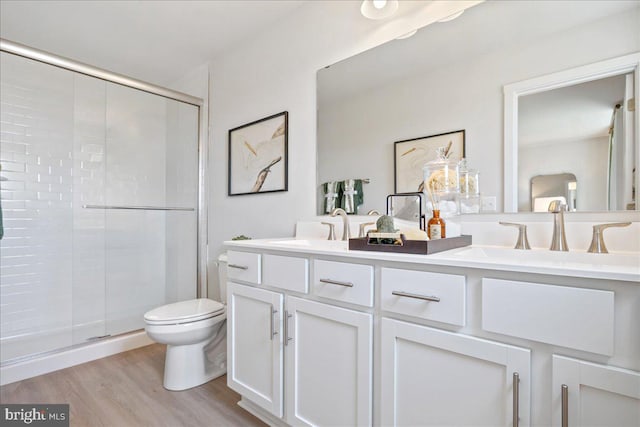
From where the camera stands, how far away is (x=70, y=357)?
7.07 ft

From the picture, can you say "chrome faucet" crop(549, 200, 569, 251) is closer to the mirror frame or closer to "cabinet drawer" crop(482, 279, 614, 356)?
the mirror frame

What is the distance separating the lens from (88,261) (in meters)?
2.67

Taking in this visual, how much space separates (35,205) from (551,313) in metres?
3.37

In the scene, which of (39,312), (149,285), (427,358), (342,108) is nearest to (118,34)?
(342,108)

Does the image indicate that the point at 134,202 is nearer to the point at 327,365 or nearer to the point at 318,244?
the point at 318,244

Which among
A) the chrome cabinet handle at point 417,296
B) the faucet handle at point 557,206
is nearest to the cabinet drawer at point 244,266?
the chrome cabinet handle at point 417,296

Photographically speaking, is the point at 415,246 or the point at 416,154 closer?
the point at 415,246

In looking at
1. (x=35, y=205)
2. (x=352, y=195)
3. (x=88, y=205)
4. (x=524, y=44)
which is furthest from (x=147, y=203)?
(x=524, y=44)

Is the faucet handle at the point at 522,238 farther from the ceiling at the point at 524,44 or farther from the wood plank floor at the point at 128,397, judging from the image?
the wood plank floor at the point at 128,397

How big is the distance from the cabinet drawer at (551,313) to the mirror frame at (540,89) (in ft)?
1.95

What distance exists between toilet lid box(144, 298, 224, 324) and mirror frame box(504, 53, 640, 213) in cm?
165

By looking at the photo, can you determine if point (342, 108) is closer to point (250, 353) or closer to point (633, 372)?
point (250, 353)

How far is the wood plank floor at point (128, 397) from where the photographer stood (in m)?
1.56

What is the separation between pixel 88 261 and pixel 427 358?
2.83 m
